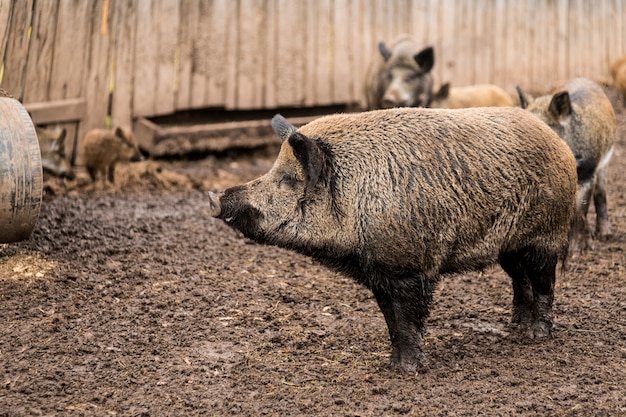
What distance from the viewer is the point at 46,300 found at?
5801 millimetres

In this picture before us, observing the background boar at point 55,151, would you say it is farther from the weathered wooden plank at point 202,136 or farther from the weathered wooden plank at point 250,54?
the weathered wooden plank at point 250,54

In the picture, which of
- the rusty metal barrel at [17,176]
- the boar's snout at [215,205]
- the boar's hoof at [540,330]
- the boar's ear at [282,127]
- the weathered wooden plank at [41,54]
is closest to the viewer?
the boar's snout at [215,205]

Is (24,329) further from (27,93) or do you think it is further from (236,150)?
(236,150)

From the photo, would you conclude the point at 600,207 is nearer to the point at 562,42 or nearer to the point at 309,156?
the point at 309,156

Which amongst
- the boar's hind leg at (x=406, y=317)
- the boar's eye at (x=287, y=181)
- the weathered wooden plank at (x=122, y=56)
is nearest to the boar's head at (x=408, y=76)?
the weathered wooden plank at (x=122, y=56)

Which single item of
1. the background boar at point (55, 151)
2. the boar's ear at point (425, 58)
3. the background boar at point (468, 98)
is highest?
the boar's ear at point (425, 58)

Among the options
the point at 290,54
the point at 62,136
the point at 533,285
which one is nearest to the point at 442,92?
the point at 290,54

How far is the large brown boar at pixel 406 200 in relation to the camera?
4.74m

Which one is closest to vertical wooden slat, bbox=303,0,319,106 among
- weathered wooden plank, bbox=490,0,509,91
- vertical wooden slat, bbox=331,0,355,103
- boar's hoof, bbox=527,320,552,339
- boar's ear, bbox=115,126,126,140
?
vertical wooden slat, bbox=331,0,355,103

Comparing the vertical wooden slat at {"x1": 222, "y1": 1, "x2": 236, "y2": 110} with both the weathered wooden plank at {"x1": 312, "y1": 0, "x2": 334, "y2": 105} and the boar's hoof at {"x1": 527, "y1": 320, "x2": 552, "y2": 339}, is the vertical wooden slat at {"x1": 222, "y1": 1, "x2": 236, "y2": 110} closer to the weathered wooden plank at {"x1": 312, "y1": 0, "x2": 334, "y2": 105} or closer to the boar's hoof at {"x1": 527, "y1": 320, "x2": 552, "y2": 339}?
the weathered wooden plank at {"x1": 312, "y1": 0, "x2": 334, "y2": 105}

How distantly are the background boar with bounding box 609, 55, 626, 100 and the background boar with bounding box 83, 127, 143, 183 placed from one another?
26.5ft

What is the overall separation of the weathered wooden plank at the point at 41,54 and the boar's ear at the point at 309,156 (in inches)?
195

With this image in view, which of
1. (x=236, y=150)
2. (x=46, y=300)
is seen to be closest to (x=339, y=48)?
(x=236, y=150)

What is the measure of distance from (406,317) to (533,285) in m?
1.06
